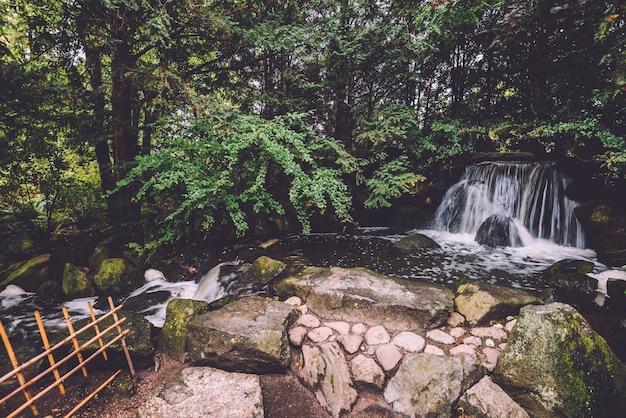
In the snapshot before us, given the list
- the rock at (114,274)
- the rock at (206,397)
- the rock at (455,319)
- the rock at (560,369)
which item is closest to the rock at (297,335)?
the rock at (206,397)

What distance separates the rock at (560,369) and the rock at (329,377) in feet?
5.25

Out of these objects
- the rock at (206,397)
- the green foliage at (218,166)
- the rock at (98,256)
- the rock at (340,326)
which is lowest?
the rock at (206,397)

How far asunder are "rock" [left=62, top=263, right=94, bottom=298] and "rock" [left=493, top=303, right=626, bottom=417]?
7.29 m

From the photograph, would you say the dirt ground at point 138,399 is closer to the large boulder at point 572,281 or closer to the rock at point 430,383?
the rock at point 430,383

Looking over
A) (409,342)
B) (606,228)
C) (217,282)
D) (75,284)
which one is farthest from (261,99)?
(606,228)

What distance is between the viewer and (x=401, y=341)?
3488 millimetres

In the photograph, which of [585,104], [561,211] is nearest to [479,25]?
[585,104]

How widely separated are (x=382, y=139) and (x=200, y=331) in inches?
256

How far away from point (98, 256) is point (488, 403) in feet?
25.9

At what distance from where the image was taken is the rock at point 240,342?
3295 mm

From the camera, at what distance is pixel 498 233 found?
7.48m

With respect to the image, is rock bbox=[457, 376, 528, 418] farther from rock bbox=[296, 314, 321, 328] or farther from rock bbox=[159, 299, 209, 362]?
rock bbox=[159, 299, 209, 362]

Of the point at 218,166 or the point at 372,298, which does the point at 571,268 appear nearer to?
the point at 372,298

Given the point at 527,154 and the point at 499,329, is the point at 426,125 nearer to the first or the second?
the point at 527,154
